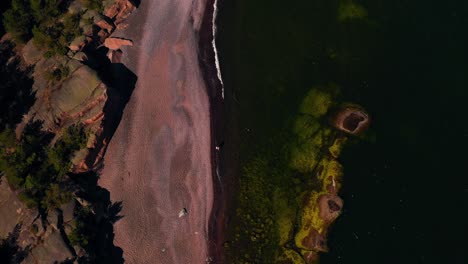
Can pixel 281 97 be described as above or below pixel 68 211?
above

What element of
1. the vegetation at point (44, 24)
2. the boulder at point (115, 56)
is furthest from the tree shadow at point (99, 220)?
the vegetation at point (44, 24)

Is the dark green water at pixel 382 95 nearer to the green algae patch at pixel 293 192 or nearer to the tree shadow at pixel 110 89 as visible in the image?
the green algae patch at pixel 293 192

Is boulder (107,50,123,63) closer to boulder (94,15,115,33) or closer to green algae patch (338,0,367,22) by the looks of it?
boulder (94,15,115,33)

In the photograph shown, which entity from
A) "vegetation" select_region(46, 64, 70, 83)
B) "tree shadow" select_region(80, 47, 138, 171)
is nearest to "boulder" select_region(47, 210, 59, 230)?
"tree shadow" select_region(80, 47, 138, 171)

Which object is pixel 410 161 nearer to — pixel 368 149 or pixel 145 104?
pixel 368 149

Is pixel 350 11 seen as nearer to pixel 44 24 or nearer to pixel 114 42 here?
pixel 114 42

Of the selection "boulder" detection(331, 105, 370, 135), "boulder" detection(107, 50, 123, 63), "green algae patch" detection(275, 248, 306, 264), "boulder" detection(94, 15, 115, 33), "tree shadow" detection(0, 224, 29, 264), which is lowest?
"green algae patch" detection(275, 248, 306, 264)

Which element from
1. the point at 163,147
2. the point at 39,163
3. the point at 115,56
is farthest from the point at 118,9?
the point at 39,163
